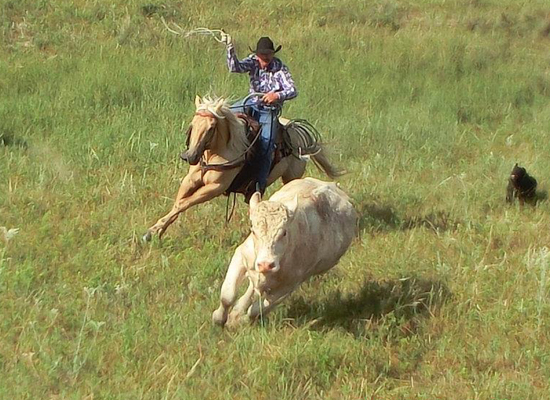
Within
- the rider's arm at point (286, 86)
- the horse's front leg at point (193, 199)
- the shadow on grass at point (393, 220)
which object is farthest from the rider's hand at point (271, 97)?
the shadow on grass at point (393, 220)

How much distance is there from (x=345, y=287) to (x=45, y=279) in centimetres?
252

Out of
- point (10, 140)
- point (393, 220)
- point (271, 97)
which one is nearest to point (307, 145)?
point (393, 220)

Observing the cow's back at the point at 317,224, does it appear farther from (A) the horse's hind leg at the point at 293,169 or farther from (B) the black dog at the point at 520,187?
(B) the black dog at the point at 520,187

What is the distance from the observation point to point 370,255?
9.40 m

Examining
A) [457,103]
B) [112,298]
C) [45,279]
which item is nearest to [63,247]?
[45,279]

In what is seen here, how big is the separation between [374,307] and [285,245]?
4.70 ft

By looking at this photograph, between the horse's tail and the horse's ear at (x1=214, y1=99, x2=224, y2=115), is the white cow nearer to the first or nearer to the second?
the horse's ear at (x1=214, y1=99, x2=224, y2=115)

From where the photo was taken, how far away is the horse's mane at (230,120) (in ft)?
30.0

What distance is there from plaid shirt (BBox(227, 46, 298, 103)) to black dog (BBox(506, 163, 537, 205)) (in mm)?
3432

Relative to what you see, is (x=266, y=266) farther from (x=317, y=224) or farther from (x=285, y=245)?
(x=317, y=224)

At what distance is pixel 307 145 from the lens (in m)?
10.9

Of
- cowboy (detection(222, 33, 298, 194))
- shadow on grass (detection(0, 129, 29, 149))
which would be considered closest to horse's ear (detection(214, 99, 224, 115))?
cowboy (detection(222, 33, 298, 194))

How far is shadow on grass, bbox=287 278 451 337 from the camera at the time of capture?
7648 millimetres

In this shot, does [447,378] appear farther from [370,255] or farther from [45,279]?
[45,279]
